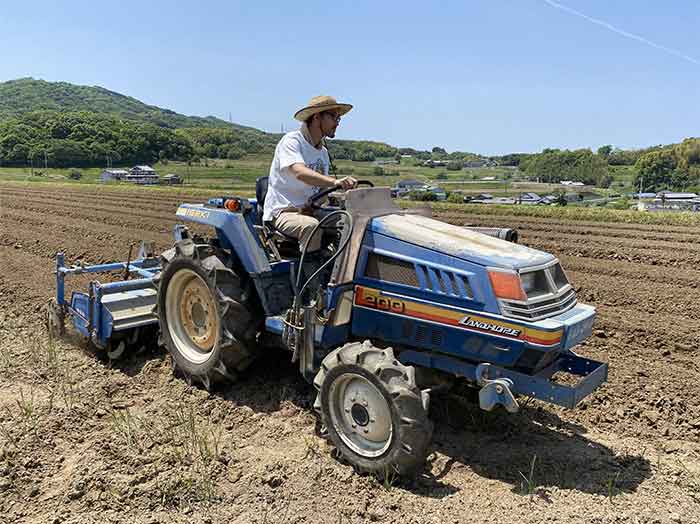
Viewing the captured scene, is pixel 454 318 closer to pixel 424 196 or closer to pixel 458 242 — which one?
pixel 458 242

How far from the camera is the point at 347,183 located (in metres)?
4.46

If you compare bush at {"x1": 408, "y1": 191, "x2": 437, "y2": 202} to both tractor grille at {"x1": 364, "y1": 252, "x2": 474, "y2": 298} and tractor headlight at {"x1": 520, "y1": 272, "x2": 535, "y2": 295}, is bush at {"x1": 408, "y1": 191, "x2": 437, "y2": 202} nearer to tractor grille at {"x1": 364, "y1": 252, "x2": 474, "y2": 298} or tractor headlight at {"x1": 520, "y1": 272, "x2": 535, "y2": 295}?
tractor grille at {"x1": 364, "y1": 252, "x2": 474, "y2": 298}

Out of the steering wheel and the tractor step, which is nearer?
the steering wheel

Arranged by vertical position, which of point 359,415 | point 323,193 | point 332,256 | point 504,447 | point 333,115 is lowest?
point 504,447

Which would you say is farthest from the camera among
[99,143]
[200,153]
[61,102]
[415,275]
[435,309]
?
[61,102]

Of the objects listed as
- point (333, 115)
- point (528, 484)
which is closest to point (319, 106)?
point (333, 115)

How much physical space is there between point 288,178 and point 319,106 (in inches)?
23.8

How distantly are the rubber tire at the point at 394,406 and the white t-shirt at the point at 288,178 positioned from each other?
1419 millimetres

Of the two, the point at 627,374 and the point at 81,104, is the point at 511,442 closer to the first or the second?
the point at 627,374

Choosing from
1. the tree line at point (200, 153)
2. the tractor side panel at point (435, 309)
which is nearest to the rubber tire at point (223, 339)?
the tractor side panel at point (435, 309)

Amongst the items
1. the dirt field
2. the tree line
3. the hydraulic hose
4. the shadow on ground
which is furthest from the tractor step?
the tree line

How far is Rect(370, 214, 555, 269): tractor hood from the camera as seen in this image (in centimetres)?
389

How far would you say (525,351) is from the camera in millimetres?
3768

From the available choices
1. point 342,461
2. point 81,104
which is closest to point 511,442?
point 342,461
